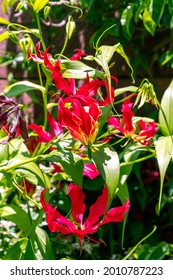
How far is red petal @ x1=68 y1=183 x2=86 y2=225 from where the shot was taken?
87 cm

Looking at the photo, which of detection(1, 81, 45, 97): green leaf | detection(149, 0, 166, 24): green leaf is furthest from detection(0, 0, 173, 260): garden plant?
detection(149, 0, 166, 24): green leaf

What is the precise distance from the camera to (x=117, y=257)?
2180 mm

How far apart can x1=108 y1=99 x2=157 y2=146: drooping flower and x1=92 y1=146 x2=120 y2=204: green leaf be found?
0.09 metres

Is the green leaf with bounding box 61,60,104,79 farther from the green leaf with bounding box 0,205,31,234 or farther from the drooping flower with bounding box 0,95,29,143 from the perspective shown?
the green leaf with bounding box 0,205,31,234

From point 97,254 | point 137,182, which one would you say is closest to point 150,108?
point 137,182

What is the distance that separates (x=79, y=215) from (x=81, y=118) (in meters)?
0.15

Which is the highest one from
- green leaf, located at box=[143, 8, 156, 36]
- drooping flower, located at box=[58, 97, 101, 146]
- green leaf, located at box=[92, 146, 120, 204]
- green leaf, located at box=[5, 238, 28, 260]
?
drooping flower, located at box=[58, 97, 101, 146]

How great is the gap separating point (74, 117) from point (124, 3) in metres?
1.55

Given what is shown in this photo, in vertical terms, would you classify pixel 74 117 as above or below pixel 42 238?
above

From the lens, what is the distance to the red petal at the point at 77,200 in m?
0.87

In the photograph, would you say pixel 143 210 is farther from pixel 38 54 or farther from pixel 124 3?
pixel 38 54

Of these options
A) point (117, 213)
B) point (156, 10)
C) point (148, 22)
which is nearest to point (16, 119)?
point (117, 213)

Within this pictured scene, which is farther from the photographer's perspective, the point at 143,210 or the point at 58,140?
the point at 143,210

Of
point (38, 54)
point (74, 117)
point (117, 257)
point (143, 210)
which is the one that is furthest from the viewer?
point (143, 210)
